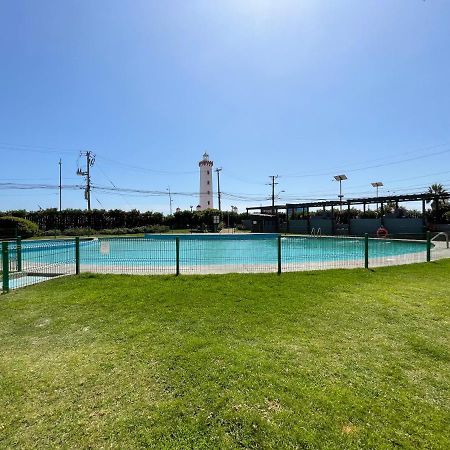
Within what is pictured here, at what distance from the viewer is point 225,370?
3344 millimetres

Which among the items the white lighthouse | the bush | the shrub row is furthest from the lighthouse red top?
the bush

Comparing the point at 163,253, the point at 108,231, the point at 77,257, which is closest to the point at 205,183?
the point at 108,231

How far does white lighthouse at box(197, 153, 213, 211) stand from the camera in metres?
58.4

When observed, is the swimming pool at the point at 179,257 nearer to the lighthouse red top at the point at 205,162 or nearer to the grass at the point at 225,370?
the grass at the point at 225,370

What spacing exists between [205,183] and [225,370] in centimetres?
5691

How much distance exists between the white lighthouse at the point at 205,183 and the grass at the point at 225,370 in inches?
2053

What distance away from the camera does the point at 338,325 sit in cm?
477

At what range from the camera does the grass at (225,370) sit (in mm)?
2410

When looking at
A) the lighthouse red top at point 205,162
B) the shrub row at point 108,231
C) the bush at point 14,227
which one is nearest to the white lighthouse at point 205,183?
the lighthouse red top at point 205,162

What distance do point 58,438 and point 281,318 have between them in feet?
11.2

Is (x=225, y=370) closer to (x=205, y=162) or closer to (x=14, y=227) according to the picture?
(x=14, y=227)

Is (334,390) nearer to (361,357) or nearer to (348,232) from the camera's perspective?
(361,357)

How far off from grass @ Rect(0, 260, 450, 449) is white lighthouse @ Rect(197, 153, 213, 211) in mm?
52136

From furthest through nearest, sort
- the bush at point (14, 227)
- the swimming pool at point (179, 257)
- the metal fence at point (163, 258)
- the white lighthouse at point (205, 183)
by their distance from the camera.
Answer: the white lighthouse at point (205, 183)
the bush at point (14, 227)
the swimming pool at point (179, 257)
the metal fence at point (163, 258)
